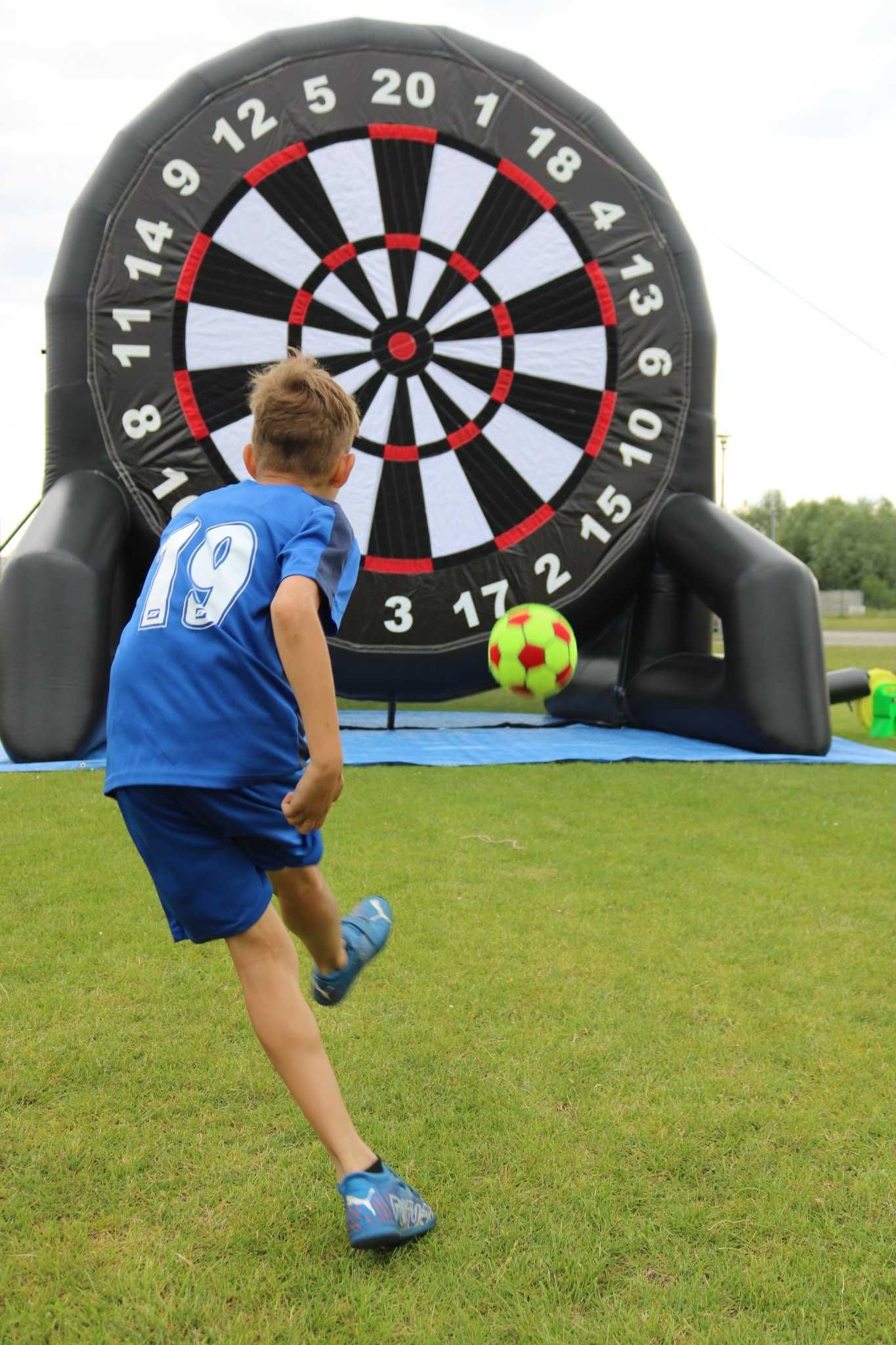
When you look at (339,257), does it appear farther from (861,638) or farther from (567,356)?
(861,638)

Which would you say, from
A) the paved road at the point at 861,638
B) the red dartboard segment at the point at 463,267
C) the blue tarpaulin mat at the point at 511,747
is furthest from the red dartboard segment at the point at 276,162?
the paved road at the point at 861,638

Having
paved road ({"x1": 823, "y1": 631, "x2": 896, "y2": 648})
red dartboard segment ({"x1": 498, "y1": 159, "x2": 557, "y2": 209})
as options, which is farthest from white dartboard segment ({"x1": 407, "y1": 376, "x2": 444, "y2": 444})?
paved road ({"x1": 823, "y1": 631, "x2": 896, "y2": 648})

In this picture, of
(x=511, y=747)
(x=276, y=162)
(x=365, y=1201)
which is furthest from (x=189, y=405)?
(x=365, y=1201)

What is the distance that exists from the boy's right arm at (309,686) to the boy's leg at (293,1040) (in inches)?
8.8

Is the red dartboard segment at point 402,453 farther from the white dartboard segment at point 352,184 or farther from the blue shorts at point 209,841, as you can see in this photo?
the blue shorts at point 209,841

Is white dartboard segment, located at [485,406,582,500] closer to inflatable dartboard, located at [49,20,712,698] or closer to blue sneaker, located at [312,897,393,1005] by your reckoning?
inflatable dartboard, located at [49,20,712,698]

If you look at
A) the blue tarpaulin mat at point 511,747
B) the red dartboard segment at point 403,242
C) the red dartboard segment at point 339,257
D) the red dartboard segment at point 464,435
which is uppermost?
the red dartboard segment at point 403,242

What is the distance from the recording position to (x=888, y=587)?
6341 centimetres

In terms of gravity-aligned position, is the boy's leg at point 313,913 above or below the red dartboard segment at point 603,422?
below

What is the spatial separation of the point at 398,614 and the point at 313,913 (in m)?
4.67

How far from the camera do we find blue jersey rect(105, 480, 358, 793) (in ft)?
5.18

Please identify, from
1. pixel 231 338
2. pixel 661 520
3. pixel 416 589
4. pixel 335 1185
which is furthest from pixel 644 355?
pixel 335 1185

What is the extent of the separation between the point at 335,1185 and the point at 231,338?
534cm

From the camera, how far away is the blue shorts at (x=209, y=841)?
1589mm
